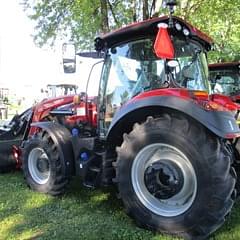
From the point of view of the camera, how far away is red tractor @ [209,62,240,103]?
12438mm

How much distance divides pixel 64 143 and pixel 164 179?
1845 millimetres

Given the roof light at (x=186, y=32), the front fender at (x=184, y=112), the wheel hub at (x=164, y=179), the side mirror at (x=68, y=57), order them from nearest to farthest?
the front fender at (x=184, y=112) < the wheel hub at (x=164, y=179) < the roof light at (x=186, y=32) < the side mirror at (x=68, y=57)

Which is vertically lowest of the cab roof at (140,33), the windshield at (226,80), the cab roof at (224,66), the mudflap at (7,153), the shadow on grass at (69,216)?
the shadow on grass at (69,216)

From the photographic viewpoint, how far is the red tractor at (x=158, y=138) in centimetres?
441

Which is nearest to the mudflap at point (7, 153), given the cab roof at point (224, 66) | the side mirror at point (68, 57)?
the side mirror at point (68, 57)

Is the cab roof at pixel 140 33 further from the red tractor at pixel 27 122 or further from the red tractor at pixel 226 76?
the red tractor at pixel 226 76

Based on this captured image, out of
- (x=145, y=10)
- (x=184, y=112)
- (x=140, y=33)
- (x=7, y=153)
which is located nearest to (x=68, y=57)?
(x=140, y=33)

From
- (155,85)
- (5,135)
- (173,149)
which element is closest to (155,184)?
(173,149)

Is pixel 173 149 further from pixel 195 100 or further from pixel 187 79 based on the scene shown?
pixel 187 79

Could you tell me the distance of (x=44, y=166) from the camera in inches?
254

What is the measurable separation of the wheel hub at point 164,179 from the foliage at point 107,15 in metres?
7.58

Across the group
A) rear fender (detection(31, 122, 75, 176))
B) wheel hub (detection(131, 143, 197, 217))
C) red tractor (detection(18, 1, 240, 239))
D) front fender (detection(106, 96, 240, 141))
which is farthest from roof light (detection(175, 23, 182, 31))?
rear fender (detection(31, 122, 75, 176))

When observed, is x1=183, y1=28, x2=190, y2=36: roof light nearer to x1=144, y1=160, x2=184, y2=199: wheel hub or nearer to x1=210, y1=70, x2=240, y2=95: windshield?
x1=144, y1=160, x2=184, y2=199: wheel hub

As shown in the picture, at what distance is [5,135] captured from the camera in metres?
7.86
